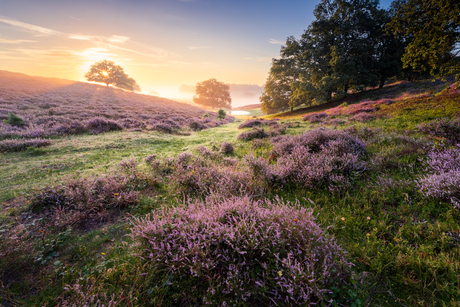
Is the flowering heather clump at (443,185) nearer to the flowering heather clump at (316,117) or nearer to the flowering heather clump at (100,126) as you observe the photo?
the flowering heather clump at (316,117)

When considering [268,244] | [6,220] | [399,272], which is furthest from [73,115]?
[399,272]

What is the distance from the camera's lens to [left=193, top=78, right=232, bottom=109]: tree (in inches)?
2953

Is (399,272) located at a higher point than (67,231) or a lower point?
higher

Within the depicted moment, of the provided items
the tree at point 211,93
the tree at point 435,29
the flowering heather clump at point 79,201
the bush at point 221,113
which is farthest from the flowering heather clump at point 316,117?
the tree at point 211,93

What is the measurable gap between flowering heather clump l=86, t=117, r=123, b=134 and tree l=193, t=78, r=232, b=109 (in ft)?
212

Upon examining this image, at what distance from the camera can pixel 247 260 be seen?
2164mm

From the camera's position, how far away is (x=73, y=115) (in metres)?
16.6

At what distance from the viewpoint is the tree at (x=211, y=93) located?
246 ft

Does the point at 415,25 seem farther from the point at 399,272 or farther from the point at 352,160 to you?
the point at 399,272

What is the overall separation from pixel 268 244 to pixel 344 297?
94 centimetres

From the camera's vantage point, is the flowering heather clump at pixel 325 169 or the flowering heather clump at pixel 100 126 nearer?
the flowering heather clump at pixel 325 169

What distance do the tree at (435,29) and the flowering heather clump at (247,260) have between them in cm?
1157

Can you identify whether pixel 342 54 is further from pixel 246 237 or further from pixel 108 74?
pixel 108 74

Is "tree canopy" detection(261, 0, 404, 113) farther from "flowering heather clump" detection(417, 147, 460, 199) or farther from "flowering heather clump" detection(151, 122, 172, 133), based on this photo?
"flowering heather clump" detection(417, 147, 460, 199)
